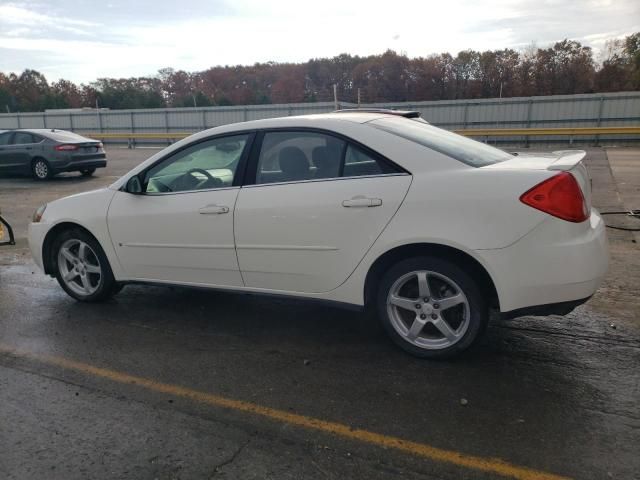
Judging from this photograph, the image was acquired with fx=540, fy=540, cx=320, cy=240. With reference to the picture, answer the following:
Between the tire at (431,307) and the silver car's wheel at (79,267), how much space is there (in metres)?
2.81

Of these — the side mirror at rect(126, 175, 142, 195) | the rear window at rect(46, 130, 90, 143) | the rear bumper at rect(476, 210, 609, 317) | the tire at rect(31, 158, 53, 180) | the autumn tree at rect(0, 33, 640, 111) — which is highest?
the autumn tree at rect(0, 33, 640, 111)

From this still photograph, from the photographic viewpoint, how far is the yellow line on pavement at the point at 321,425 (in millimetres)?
2541

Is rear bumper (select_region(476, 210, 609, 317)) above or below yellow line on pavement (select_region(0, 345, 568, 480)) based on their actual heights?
above

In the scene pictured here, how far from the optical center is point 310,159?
3.91 metres

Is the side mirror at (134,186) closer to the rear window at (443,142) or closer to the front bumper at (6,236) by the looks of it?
the rear window at (443,142)

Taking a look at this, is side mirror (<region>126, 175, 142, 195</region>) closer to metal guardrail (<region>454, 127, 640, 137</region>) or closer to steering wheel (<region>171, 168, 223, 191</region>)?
steering wheel (<region>171, 168, 223, 191</region>)

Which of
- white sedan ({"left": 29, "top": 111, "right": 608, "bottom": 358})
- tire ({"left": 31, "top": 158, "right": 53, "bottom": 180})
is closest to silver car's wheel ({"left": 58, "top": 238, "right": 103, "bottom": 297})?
white sedan ({"left": 29, "top": 111, "right": 608, "bottom": 358})

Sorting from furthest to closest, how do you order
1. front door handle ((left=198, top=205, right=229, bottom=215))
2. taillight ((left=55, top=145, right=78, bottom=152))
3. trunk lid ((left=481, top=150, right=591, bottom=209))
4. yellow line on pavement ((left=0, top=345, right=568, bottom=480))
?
1. taillight ((left=55, top=145, right=78, bottom=152))
2. front door handle ((left=198, top=205, right=229, bottom=215))
3. trunk lid ((left=481, top=150, right=591, bottom=209))
4. yellow line on pavement ((left=0, top=345, right=568, bottom=480))

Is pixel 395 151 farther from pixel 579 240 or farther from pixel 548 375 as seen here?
pixel 548 375

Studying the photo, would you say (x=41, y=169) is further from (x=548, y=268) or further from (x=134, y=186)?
(x=548, y=268)

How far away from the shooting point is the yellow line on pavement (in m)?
2.54

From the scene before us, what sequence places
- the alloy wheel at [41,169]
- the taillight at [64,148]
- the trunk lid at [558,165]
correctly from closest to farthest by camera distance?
the trunk lid at [558,165] < the taillight at [64,148] < the alloy wheel at [41,169]

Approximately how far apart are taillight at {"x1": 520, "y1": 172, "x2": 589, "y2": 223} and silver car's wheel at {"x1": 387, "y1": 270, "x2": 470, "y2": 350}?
0.71 metres

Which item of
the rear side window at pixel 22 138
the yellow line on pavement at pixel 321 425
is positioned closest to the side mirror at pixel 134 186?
the yellow line on pavement at pixel 321 425
